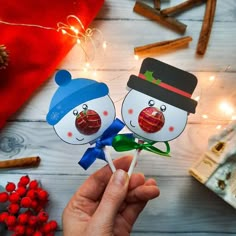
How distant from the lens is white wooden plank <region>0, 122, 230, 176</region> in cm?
94

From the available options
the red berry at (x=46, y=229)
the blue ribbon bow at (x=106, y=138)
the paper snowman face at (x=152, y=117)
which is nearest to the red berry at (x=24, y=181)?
the red berry at (x=46, y=229)

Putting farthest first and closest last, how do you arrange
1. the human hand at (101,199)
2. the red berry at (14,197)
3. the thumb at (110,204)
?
the red berry at (14,197) < the human hand at (101,199) < the thumb at (110,204)

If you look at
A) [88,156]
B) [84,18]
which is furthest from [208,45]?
[88,156]

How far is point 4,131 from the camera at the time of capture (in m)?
0.96

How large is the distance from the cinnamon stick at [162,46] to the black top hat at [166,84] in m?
0.26

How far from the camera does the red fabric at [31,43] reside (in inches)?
36.5

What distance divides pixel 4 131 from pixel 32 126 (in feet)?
0.25

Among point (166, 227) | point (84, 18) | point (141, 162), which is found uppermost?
point (84, 18)

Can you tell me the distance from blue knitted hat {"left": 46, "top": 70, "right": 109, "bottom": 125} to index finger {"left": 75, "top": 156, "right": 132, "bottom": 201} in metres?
0.17

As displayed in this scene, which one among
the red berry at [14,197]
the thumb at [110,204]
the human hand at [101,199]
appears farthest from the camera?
the red berry at [14,197]

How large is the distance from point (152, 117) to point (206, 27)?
1.23ft

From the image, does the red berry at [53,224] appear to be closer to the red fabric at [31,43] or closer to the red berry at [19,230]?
the red berry at [19,230]

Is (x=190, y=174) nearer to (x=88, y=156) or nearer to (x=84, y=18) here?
(x=88, y=156)

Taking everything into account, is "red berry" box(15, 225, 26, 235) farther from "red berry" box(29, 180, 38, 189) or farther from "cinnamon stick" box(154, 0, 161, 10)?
"cinnamon stick" box(154, 0, 161, 10)
